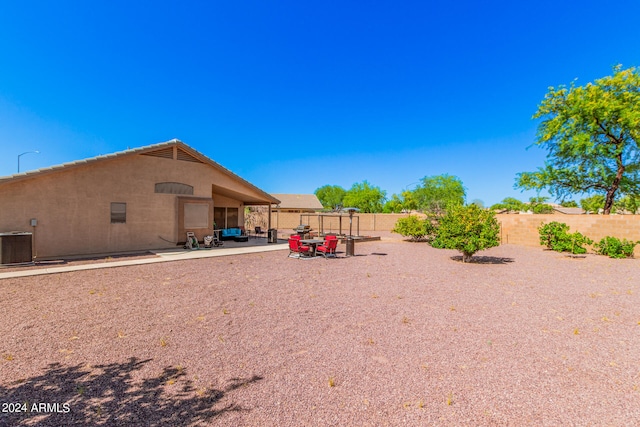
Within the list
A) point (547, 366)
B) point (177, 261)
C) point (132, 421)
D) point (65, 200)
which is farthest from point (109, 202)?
point (547, 366)

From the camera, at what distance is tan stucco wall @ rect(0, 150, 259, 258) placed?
36.9 feet

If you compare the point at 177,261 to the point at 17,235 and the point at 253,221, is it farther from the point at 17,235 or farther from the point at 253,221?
the point at 253,221

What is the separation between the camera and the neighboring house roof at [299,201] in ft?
193

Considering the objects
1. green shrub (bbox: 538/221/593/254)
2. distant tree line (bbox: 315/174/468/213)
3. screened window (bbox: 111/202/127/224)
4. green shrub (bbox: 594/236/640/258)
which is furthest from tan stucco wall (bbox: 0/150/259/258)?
distant tree line (bbox: 315/174/468/213)

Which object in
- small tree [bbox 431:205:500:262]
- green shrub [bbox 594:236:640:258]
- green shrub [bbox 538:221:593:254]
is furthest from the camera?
green shrub [bbox 538:221:593:254]

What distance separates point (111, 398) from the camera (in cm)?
318

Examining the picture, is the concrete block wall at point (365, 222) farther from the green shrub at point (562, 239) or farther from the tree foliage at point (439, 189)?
the tree foliage at point (439, 189)

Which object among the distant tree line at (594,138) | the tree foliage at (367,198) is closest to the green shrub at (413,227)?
the distant tree line at (594,138)

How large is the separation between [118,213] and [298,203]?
47.3m

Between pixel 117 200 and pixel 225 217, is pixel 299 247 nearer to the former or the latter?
pixel 117 200

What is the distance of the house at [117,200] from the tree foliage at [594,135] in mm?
22731

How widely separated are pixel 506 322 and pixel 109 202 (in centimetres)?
1527

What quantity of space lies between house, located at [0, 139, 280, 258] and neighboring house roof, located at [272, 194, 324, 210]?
41019 millimetres

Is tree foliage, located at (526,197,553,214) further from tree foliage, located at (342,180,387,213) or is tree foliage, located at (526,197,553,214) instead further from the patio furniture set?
the patio furniture set
